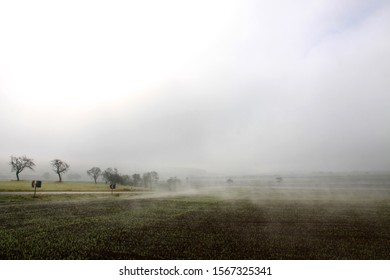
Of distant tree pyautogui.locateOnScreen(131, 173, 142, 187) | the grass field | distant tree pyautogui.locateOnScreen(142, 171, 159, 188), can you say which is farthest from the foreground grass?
distant tree pyautogui.locateOnScreen(131, 173, 142, 187)

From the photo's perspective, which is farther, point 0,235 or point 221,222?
point 221,222

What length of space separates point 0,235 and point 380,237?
28.9m

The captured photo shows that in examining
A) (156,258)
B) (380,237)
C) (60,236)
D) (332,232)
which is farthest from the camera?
(332,232)

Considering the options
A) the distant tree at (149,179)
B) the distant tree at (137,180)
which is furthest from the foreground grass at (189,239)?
the distant tree at (137,180)

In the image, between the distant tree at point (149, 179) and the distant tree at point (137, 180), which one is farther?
the distant tree at point (137, 180)

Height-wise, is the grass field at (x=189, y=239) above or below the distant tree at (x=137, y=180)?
above

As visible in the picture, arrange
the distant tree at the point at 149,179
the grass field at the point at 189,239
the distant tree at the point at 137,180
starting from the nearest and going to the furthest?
the grass field at the point at 189,239, the distant tree at the point at 149,179, the distant tree at the point at 137,180

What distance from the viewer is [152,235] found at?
64.1 feet

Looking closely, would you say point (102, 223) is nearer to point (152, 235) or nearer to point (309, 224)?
point (152, 235)

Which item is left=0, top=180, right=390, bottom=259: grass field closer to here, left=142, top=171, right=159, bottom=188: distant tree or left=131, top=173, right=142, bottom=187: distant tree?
left=142, top=171, right=159, bottom=188: distant tree

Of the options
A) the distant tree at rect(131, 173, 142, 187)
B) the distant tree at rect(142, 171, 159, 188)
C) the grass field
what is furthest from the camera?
the distant tree at rect(131, 173, 142, 187)

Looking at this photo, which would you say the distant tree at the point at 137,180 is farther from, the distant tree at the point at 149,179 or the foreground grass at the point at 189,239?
the foreground grass at the point at 189,239

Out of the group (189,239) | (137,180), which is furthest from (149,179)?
(189,239)
